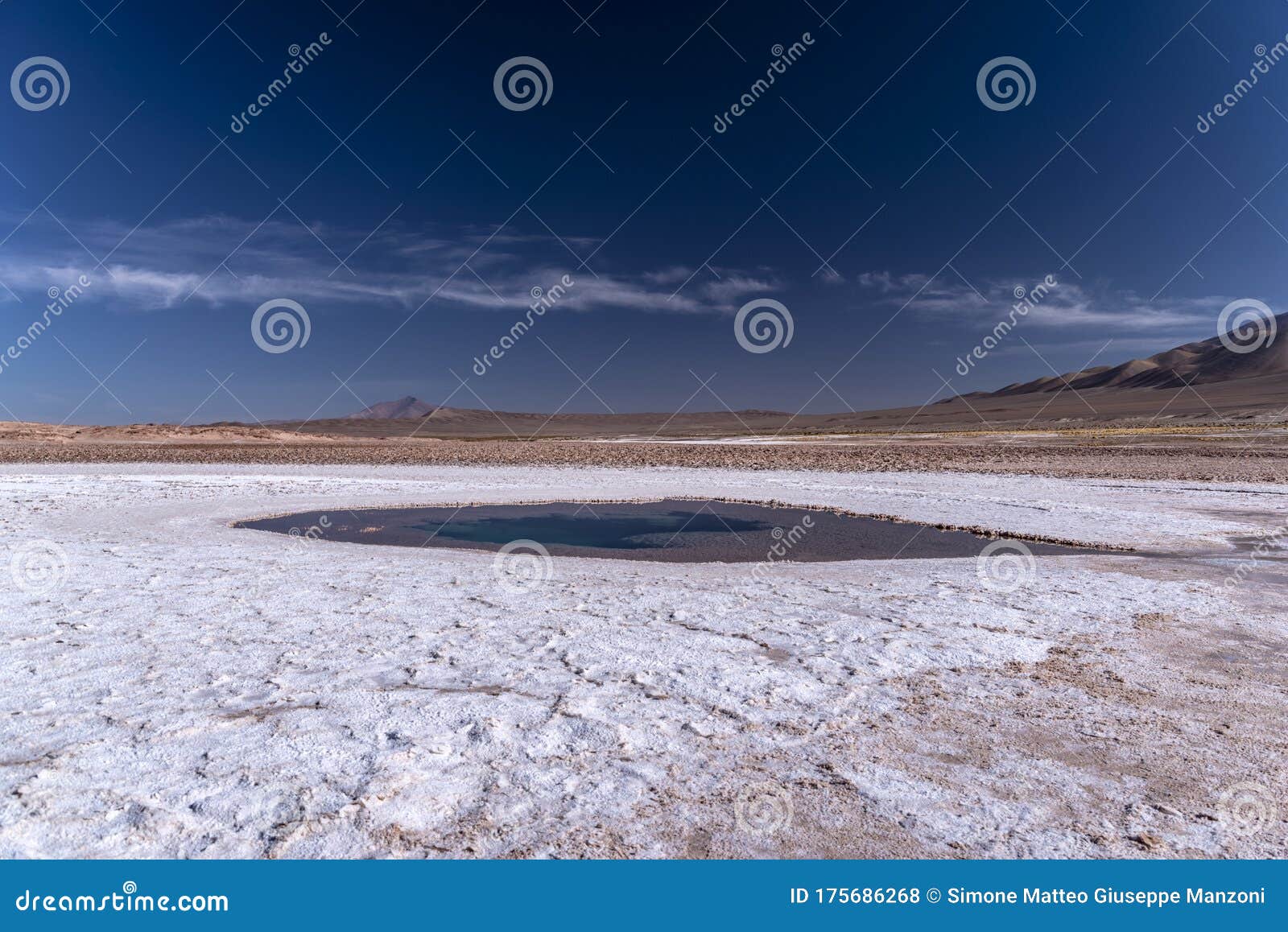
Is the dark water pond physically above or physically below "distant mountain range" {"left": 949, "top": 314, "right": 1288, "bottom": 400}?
below

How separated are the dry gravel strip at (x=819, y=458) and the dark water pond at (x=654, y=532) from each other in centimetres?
1075

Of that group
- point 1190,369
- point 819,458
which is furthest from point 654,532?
→ point 1190,369

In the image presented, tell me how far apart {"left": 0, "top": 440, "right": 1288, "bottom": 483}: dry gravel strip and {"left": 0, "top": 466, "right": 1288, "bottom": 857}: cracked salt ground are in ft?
49.0

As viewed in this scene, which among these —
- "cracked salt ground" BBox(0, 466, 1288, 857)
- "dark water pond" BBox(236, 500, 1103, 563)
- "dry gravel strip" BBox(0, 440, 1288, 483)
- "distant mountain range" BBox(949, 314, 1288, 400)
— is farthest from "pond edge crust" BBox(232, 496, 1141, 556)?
"distant mountain range" BBox(949, 314, 1288, 400)

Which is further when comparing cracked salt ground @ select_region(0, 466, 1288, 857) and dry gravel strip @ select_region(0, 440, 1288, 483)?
dry gravel strip @ select_region(0, 440, 1288, 483)

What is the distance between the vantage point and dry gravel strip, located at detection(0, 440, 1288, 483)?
853 inches

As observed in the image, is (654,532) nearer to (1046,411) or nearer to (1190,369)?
(1046,411)

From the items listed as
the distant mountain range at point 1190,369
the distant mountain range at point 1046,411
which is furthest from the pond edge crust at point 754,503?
the distant mountain range at point 1190,369

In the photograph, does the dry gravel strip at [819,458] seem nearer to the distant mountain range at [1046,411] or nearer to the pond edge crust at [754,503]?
the pond edge crust at [754,503]

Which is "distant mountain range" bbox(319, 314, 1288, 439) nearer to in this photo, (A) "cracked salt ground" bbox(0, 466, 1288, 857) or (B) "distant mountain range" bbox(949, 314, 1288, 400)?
(B) "distant mountain range" bbox(949, 314, 1288, 400)

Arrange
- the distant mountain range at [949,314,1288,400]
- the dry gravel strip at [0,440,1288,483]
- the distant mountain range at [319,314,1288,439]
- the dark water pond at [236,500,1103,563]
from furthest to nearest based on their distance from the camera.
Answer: the distant mountain range at [949,314,1288,400]
the distant mountain range at [319,314,1288,439]
the dry gravel strip at [0,440,1288,483]
the dark water pond at [236,500,1103,563]

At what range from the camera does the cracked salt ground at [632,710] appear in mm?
2896

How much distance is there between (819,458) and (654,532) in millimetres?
18454

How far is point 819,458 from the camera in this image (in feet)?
94.3
